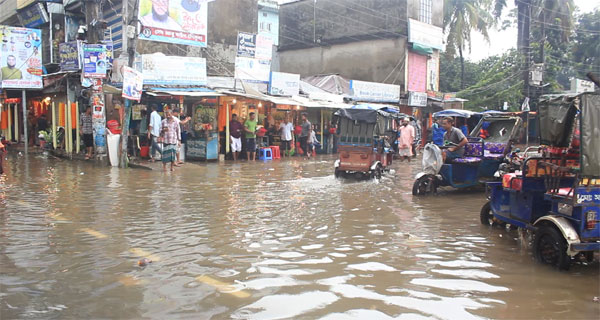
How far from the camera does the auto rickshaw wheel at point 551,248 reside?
5.15m

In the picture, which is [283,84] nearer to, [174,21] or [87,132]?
[174,21]

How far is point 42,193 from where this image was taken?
9969 millimetres

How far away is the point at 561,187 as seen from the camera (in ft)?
18.6

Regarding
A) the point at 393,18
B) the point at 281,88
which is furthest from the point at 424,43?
the point at 281,88

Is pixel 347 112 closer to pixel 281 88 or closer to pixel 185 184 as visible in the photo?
pixel 185 184

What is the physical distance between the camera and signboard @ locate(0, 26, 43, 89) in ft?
57.0

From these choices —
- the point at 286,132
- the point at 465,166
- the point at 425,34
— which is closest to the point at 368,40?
the point at 425,34

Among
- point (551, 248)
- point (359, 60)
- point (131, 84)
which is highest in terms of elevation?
point (359, 60)

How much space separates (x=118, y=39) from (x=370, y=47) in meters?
16.3

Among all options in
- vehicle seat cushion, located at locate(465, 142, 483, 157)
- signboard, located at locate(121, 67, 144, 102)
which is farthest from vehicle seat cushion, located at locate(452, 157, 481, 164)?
signboard, located at locate(121, 67, 144, 102)

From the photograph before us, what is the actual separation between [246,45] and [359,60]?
11.5m

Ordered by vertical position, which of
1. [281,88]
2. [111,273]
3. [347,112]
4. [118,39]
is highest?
[118,39]

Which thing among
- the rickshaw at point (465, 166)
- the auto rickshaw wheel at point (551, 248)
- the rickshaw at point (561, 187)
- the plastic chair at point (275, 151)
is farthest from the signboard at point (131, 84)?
the auto rickshaw wheel at point (551, 248)

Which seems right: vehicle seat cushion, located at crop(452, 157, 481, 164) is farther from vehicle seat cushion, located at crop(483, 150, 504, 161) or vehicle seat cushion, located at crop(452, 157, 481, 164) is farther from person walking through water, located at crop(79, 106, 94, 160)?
person walking through water, located at crop(79, 106, 94, 160)
